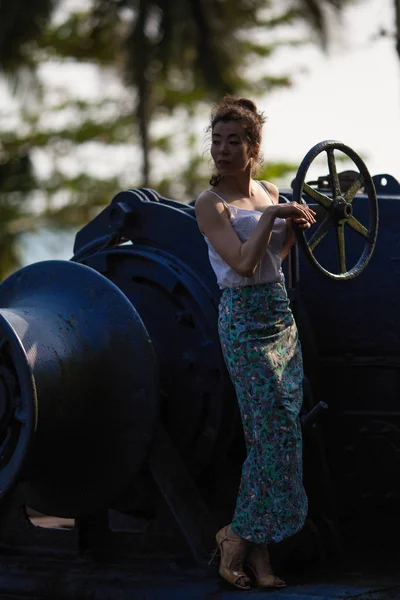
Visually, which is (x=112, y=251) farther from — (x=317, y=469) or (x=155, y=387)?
(x=317, y=469)

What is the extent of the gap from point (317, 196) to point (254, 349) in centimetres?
54

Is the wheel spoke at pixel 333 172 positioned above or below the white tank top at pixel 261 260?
above

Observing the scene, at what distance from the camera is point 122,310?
196 inches

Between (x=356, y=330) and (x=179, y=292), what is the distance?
2.27 feet

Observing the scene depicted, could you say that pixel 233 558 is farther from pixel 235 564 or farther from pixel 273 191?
pixel 273 191

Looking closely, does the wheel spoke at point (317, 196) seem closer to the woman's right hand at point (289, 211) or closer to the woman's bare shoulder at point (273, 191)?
the woman's right hand at point (289, 211)

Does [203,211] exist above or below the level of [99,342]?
above

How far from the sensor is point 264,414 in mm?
4500

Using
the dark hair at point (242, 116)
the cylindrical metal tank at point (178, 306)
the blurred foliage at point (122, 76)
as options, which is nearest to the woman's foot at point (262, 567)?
the cylindrical metal tank at point (178, 306)

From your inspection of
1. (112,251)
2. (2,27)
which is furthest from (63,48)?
(112,251)

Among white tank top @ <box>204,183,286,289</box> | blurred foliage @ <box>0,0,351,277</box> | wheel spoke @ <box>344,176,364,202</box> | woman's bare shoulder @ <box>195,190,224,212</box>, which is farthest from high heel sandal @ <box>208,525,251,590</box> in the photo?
blurred foliage @ <box>0,0,351,277</box>

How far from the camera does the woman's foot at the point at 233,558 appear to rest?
4.58m

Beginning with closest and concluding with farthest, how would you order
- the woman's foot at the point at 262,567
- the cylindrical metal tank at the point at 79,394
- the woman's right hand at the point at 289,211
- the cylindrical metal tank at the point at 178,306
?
the woman's right hand at the point at 289,211, the woman's foot at the point at 262,567, the cylindrical metal tank at the point at 79,394, the cylindrical metal tank at the point at 178,306

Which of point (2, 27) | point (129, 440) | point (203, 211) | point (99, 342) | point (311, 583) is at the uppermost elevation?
point (2, 27)
